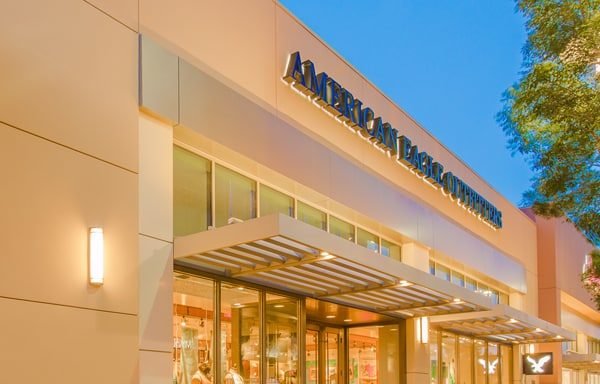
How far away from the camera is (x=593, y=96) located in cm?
1176

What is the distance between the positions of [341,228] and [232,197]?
3.43 metres

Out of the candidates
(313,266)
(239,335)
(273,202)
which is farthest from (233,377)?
(273,202)

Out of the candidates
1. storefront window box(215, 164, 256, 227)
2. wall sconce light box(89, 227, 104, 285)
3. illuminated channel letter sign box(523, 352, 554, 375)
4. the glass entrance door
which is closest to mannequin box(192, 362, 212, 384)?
storefront window box(215, 164, 256, 227)

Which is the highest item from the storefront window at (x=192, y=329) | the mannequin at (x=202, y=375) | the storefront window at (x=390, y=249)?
the storefront window at (x=390, y=249)

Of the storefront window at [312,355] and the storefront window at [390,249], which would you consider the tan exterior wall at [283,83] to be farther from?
the storefront window at [312,355]

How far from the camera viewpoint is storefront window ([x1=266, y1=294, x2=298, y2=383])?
1204cm

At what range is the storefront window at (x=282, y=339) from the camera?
1204 centimetres

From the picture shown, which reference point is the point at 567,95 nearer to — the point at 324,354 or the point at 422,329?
the point at 422,329

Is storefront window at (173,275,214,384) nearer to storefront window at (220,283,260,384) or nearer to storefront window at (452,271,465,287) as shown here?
storefront window at (220,283,260,384)

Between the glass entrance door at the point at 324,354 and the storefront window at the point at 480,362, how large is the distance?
633cm

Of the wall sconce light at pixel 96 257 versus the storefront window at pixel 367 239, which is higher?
the storefront window at pixel 367 239

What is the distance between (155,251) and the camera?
916cm

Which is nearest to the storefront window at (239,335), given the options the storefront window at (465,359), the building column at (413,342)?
the building column at (413,342)

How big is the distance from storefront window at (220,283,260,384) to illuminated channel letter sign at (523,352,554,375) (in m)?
14.7
